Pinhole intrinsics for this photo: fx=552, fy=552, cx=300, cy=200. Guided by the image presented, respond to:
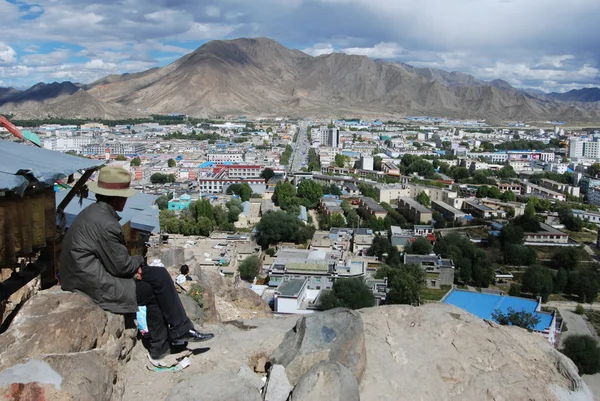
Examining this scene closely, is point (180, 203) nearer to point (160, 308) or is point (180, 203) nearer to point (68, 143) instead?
point (160, 308)

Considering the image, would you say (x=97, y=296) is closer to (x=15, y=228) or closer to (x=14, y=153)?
(x=15, y=228)

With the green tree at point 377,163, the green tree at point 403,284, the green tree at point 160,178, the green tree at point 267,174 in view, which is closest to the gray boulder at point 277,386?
the green tree at point 403,284

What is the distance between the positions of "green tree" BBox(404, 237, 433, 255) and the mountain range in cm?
4589

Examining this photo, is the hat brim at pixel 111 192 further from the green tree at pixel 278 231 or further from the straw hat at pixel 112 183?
the green tree at pixel 278 231

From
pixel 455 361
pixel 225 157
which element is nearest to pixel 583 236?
pixel 455 361

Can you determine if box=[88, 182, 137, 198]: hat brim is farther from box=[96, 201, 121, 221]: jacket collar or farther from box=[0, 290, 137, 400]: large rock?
box=[0, 290, 137, 400]: large rock

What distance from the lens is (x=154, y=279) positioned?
1672 millimetres

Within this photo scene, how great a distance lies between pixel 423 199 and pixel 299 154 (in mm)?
14059

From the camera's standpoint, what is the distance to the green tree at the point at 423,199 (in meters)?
17.1

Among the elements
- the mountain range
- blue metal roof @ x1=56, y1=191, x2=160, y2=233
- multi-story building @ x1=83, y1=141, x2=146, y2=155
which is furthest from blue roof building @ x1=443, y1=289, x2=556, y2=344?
the mountain range

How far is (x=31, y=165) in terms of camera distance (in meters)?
1.77

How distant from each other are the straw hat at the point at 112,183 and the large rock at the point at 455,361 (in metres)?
0.99

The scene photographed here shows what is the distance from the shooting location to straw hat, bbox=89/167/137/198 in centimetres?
160

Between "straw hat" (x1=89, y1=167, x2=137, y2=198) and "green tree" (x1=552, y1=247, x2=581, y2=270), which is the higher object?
"straw hat" (x1=89, y1=167, x2=137, y2=198)
